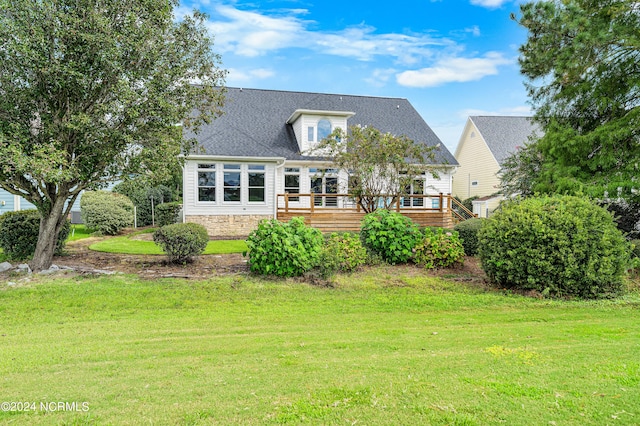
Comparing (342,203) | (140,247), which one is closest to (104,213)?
(140,247)

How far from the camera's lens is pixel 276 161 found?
16359mm

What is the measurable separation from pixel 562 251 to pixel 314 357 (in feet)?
17.4

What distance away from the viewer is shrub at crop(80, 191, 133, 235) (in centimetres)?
1524

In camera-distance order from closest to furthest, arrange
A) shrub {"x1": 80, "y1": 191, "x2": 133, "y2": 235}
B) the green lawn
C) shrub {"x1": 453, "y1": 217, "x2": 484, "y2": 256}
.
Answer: the green lawn < shrub {"x1": 453, "y1": 217, "x2": 484, "y2": 256} < shrub {"x1": 80, "y1": 191, "x2": 133, "y2": 235}

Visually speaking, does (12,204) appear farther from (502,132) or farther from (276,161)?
(502,132)

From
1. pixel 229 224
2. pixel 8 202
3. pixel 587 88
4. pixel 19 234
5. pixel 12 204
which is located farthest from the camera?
pixel 12 204

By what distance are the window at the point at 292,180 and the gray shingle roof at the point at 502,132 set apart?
38.7 ft

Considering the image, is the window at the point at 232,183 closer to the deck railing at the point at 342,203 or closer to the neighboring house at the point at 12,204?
the deck railing at the point at 342,203

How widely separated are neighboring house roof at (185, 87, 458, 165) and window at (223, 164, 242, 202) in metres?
0.56

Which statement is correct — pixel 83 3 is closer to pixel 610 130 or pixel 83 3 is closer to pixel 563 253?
pixel 563 253

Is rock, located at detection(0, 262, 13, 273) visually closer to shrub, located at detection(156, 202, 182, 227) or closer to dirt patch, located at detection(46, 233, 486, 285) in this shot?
dirt patch, located at detection(46, 233, 486, 285)

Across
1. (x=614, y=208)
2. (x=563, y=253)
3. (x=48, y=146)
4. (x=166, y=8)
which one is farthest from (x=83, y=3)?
(x=614, y=208)

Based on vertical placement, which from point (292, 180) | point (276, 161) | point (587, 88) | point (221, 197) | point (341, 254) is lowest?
point (341, 254)

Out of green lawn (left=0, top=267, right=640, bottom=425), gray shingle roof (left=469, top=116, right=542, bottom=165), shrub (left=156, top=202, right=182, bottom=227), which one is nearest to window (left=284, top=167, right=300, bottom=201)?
shrub (left=156, top=202, right=182, bottom=227)
